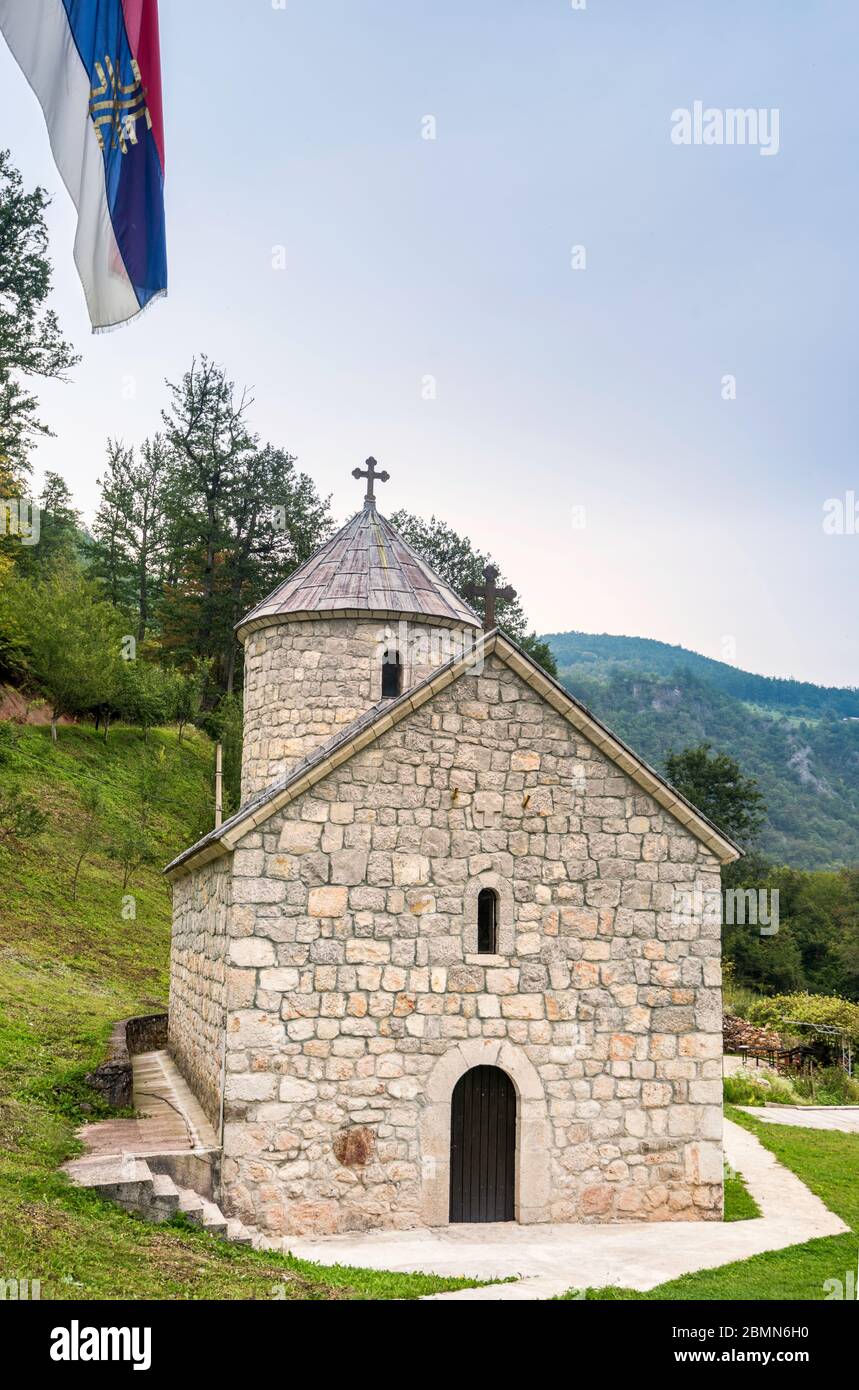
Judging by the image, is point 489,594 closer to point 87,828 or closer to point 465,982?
point 465,982

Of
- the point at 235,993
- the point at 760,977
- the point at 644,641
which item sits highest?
the point at 644,641

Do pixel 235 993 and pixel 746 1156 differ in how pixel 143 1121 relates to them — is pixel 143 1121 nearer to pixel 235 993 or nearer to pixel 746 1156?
pixel 235 993

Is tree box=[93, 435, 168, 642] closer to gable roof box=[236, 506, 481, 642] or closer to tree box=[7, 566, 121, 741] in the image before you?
tree box=[7, 566, 121, 741]

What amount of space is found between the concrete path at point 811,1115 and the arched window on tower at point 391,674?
379 inches

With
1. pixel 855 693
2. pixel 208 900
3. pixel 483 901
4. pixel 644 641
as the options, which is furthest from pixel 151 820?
pixel 644 641

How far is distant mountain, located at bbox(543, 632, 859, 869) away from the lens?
84312mm

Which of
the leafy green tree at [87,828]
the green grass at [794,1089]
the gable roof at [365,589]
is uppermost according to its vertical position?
the gable roof at [365,589]

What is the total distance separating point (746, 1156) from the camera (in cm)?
1559

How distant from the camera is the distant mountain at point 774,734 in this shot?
84312mm

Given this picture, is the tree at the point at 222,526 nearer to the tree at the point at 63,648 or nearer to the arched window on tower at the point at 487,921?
the tree at the point at 63,648

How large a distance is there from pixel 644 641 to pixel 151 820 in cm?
11292

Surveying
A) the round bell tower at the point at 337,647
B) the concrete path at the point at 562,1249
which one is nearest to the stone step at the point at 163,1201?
the concrete path at the point at 562,1249

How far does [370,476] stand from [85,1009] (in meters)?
9.76
